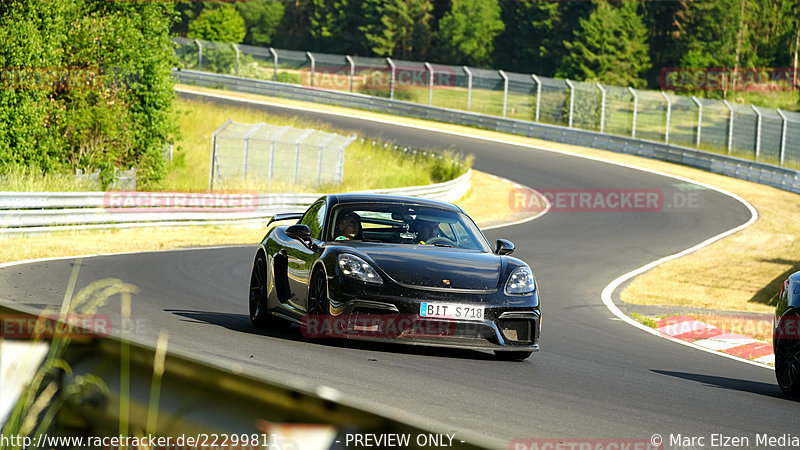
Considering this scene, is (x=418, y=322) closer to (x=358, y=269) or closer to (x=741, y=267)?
(x=358, y=269)

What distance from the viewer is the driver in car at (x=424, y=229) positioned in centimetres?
959

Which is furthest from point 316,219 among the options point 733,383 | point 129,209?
point 129,209

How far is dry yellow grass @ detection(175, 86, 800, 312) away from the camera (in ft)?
58.2

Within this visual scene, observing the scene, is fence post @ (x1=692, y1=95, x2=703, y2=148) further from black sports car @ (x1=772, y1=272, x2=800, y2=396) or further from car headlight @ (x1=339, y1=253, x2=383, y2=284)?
car headlight @ (x1=339, y1=253, x2=383, y2=284)

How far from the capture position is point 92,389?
11.2 ft

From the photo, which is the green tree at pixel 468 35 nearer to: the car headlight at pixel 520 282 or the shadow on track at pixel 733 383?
the shadow on track at pixel 733 383

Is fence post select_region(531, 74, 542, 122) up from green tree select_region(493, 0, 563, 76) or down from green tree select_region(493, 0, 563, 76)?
down

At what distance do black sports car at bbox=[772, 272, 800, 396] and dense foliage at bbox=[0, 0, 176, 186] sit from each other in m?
18.3

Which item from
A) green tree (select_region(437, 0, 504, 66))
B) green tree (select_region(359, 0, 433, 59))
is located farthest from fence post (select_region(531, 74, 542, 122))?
green tree (select_region(437, 0, 504, 66))

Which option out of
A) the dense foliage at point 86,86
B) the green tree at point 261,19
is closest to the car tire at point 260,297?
the dense foliage at point 86,86

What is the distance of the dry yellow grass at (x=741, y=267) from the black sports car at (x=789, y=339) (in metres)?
8.52

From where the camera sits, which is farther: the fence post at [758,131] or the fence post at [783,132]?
the fence post at [758,131]

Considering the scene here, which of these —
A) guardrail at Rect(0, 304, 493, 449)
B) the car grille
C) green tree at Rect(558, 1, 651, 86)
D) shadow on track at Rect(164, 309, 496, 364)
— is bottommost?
shadow on track at Rect(164, 309, 496, 364)

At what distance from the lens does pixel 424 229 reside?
9672 millimetres
